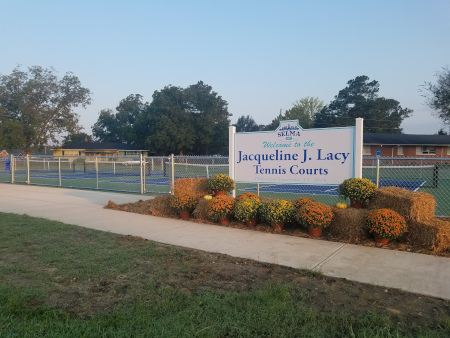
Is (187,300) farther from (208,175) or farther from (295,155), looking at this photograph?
(208,175)

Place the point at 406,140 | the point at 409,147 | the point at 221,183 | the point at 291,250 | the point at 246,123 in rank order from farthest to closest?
the point at 246,123
the point at 409,147
the point at 406,140
the point at 221,183
the point at 291,250

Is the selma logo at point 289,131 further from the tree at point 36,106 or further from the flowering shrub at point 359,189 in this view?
the tree at point 36,106

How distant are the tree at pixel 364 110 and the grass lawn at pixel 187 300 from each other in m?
64.2

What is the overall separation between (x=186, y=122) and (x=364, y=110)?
1314 inches

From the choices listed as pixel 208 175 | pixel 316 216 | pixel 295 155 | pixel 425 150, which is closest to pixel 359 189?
pixel 316 216

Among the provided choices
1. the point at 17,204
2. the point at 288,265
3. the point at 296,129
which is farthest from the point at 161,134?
the point at 288,265

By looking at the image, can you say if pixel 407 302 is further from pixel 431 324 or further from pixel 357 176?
pixel 357 176

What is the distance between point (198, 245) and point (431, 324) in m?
4.15

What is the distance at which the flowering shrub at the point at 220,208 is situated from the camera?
337 inches

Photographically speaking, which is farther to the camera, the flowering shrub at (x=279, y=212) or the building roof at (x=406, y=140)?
the building roof at (x=406, y=140)

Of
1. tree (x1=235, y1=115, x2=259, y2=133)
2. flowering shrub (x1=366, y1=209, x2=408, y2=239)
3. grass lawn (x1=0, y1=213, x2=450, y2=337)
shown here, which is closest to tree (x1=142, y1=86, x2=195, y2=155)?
tree (x1=235, y1=115, x2=259, y2=133)

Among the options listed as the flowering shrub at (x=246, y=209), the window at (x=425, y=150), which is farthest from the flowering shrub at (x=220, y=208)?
the window at (x=425, y=150)

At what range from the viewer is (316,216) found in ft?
23.6

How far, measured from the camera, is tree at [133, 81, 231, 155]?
5619 cm
